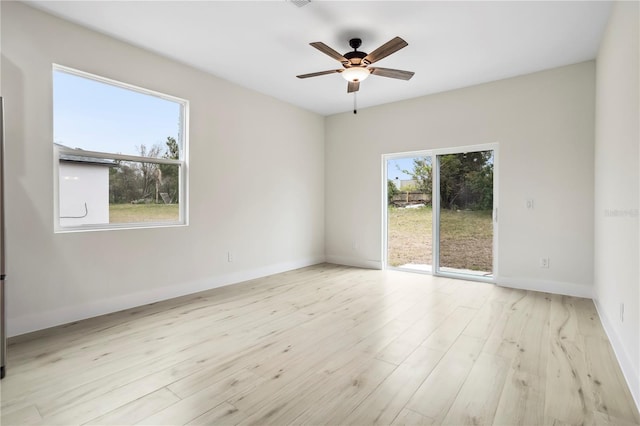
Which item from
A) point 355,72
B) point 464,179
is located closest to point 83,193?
point 355,72

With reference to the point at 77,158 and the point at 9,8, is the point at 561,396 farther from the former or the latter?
the point at 9,8

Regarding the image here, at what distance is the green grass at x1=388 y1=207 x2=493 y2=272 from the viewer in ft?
15.1

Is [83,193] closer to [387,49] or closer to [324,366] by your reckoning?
[324,366]

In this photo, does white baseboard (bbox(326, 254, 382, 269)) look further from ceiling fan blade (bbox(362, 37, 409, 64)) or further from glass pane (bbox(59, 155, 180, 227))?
ceiling fan blade (bbox(362, 37, 409, 64))

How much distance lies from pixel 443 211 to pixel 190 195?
366 cm

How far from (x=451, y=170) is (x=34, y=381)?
5.05 meters

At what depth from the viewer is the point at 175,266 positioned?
3.80 metres

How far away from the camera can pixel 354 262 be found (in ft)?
19.0

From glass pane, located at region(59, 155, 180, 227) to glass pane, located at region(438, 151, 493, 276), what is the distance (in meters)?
3.83

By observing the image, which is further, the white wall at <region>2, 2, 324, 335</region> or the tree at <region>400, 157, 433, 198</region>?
the tree at <region>400, 157, 433, 198</region>

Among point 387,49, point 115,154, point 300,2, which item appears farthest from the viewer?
point 115,154

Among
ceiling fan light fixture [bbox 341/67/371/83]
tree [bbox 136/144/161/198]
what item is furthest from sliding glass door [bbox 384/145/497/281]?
tree [bbox 136/144/161/198]

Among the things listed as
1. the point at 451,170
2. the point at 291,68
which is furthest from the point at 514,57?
the point at 291,68

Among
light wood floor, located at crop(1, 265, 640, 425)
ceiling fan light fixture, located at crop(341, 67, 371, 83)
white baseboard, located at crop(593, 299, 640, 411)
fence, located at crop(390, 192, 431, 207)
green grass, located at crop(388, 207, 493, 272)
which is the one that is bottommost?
light wood floor, located at crop(1, 265, 640, 425)
